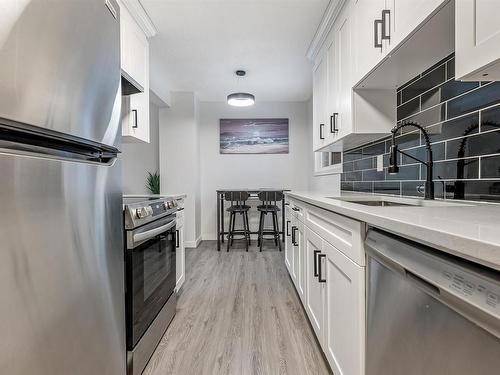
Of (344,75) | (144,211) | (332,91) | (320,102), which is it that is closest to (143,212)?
(144,211)

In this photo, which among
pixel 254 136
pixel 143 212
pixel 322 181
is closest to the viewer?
pixel 143 212

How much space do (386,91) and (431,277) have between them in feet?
5.25

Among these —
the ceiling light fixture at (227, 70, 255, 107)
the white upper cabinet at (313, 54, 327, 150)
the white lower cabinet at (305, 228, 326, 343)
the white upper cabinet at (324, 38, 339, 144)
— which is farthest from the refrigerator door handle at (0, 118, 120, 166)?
the ceiling light fixture at (227, 70, 255, 107)

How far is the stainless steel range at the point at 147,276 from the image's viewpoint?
139 cm

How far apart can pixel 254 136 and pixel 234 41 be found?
7.84ft

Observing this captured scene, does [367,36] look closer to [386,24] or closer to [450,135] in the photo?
[386,24]

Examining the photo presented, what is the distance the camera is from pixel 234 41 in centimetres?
284

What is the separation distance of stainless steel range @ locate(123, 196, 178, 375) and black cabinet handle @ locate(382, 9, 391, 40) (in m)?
1.50

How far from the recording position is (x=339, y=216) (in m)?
1.23

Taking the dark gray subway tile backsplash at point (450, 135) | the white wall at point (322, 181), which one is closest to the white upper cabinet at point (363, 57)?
the dark gray subway tile backsplash at point (450, 135)

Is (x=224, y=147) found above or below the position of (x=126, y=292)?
above

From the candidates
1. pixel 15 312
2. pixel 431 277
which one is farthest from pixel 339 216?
pixel 15 312

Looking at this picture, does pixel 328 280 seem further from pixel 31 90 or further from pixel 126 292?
pixel 31 90

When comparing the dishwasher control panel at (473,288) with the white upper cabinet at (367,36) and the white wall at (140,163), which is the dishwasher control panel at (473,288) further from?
the white wall at (140,163)
